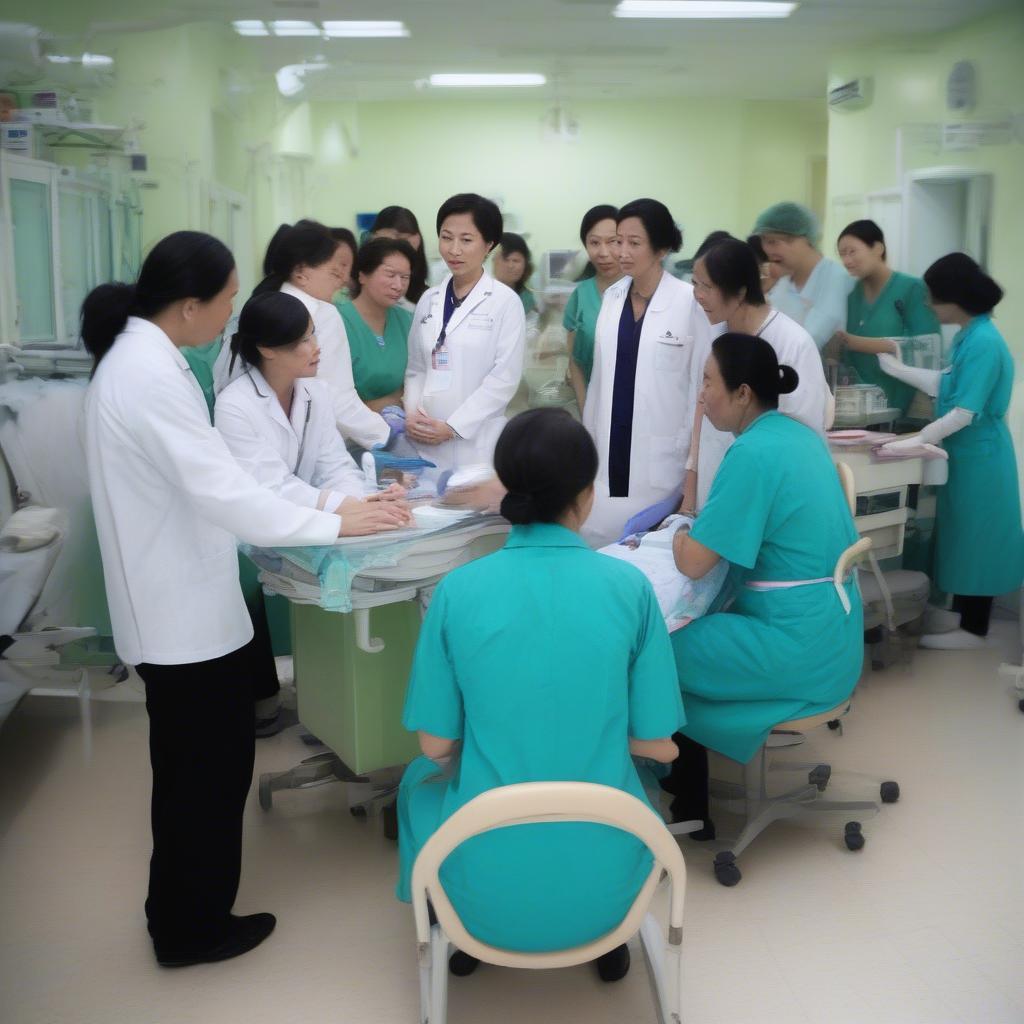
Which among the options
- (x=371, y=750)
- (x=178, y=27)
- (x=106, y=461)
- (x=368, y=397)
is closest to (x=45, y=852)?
(x=371, y=750)

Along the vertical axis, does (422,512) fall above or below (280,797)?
above

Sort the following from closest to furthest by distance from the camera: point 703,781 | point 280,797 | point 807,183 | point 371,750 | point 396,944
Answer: point 396,944 → point 371,750 → point 703,781 → point 280,797 → point 807,183

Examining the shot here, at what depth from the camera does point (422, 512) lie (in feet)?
6.91

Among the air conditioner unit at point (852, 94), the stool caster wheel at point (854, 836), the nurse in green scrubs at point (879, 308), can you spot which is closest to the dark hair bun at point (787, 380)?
the stool caster wheel at point (854, 836)

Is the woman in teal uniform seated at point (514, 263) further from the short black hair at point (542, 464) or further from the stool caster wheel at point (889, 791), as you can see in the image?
the short black hair at point (542, 464)

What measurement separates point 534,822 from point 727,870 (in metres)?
1.05

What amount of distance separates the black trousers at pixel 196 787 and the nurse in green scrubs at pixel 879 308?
9.06ft

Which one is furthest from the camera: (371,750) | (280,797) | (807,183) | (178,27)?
(807,183)

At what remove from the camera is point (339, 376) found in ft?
9.04

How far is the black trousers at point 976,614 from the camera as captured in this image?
3.84 m

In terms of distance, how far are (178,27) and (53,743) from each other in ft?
8.43

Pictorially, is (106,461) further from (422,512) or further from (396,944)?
(396,944)

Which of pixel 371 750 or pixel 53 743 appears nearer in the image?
pixel 371 750

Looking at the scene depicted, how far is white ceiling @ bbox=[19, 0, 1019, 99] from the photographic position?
3.90 meters
